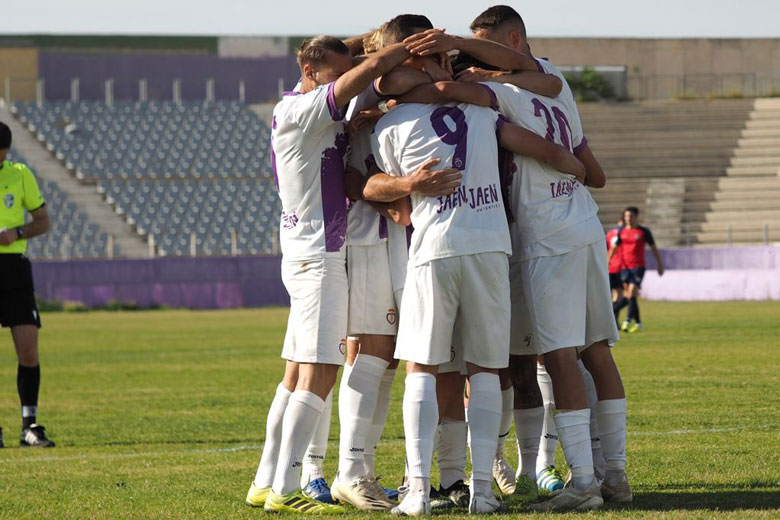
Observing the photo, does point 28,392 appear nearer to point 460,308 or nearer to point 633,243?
point 460,308

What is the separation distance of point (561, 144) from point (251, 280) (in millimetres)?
28433

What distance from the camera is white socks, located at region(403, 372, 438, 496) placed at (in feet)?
17.7

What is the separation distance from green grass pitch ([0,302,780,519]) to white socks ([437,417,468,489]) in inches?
19.8

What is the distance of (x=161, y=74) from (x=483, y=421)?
53213mm

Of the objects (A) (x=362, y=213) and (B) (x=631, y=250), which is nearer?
(A) (x=362, y=213)

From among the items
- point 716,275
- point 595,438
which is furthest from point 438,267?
point 716,275

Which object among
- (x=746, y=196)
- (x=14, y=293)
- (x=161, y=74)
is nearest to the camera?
(x=14, y=293)

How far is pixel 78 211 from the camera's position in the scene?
41312 mm

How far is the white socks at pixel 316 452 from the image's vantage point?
6.03 meters

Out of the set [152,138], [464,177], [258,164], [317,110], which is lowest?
[464,177]

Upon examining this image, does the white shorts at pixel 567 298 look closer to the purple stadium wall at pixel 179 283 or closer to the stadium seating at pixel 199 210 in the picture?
the purple stadium wall at pixel 179 283

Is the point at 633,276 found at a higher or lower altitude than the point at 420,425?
higher

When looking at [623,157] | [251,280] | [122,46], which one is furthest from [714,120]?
[122,46]

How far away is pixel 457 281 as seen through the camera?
5.52 m
